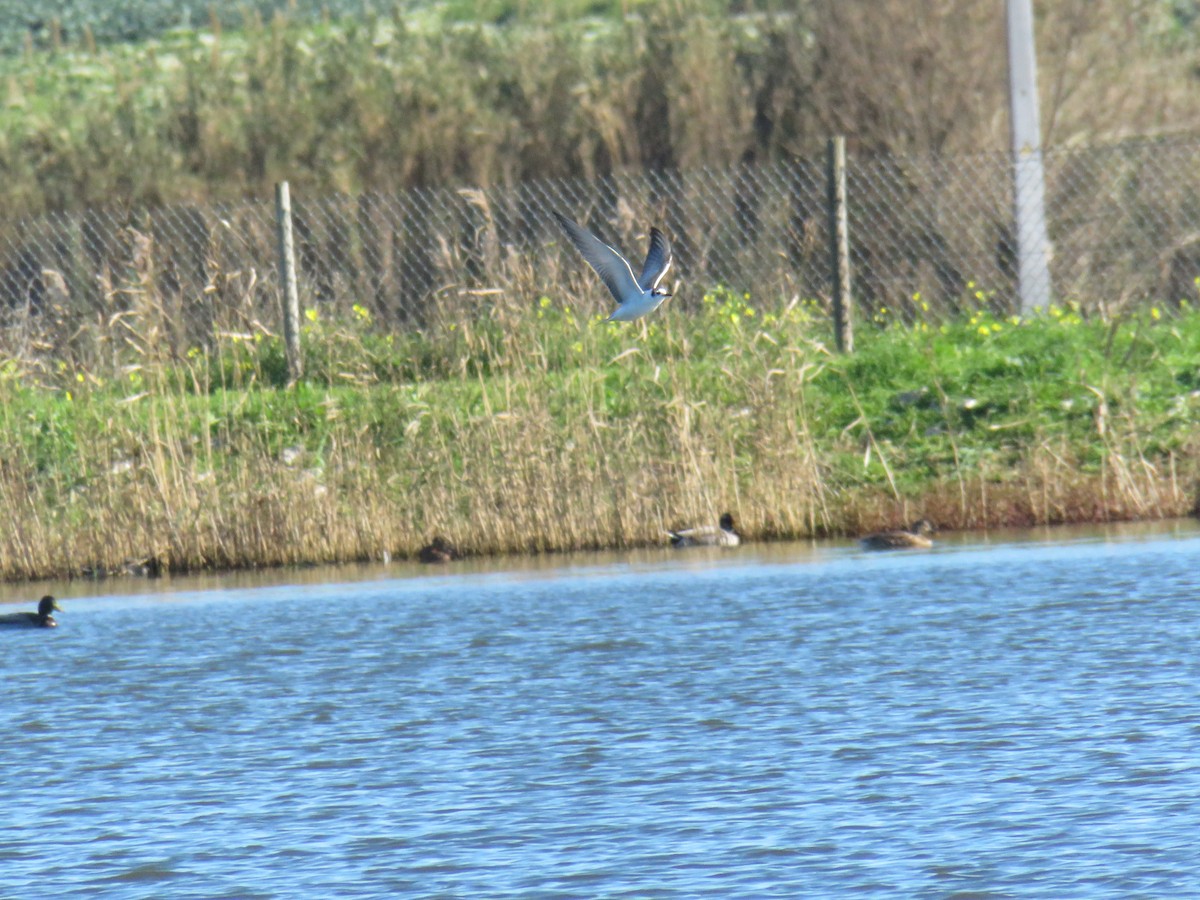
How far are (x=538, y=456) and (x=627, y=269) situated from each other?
69.4 inches

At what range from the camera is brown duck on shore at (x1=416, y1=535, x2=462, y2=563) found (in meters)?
11.5

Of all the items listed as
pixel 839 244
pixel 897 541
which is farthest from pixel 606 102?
pixel 897 541

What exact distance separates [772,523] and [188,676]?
4.00 m

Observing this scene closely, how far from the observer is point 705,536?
449 inches

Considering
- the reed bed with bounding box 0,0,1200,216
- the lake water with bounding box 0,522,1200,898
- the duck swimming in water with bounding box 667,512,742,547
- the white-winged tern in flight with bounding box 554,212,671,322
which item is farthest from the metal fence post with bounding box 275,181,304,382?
the reed bed with bounding box 0,0,1200,216

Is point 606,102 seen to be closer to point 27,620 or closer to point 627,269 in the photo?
point 627,269

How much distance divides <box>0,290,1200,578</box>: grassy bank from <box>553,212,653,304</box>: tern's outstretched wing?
136cm

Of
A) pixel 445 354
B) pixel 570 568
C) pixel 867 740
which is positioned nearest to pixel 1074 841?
pixel 867 740

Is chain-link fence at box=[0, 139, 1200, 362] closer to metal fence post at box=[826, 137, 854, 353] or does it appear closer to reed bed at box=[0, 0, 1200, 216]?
metal fence post at box=[826, 137, 854, 353]

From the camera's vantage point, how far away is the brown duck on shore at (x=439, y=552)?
11.5 m

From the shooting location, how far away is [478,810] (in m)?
6.16

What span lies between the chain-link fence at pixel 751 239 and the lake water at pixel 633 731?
13.6 ft

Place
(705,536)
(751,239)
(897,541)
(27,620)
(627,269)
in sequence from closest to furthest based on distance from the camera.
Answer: (27,620)
(627,269)
(897,541)
(705,536)
(751,239)

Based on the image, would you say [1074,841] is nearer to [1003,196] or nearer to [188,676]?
[188,676]
